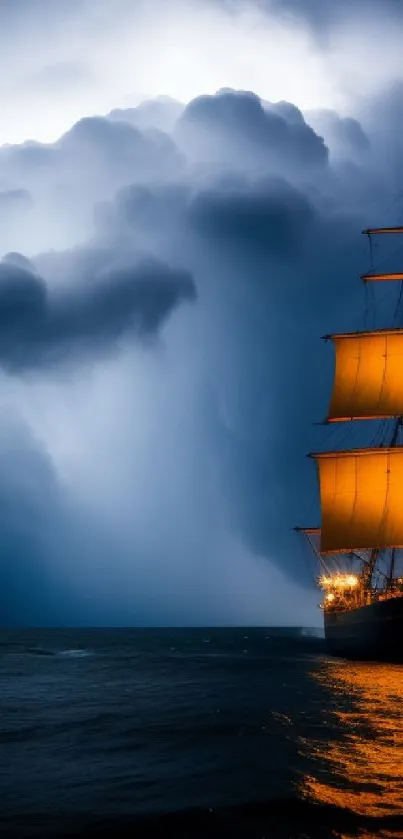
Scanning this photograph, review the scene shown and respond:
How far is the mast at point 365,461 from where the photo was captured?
60.2 meters

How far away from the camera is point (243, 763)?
19.1 m

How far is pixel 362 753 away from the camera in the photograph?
20.0 m

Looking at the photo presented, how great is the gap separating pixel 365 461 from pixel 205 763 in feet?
147

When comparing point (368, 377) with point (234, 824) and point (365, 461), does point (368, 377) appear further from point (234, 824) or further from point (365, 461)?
point (234, 824)

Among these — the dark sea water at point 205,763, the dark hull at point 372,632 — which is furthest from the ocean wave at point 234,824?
the dark hull at point 372,632

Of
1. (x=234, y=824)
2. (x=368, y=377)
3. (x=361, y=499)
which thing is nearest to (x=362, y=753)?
(x=234, y=824)

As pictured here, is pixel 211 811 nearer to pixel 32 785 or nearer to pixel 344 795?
pixel 344 795

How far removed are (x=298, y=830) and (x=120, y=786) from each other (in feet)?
17.9

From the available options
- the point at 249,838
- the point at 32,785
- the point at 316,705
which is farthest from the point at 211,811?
the point at 316,705

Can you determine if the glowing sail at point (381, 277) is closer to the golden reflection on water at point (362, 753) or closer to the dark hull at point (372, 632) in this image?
the dark hull at point (372, 632)

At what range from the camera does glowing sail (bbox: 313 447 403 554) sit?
59875 mm

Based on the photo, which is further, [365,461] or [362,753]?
[365,461]

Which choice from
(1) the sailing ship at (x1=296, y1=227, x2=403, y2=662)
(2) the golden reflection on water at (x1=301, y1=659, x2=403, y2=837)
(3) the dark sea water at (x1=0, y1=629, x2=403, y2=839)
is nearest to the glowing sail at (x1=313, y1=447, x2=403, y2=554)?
(1) the sailing ship at (x1=296, y1=227, x2=403, y2=662)

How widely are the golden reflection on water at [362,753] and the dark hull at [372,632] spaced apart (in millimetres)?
11886
